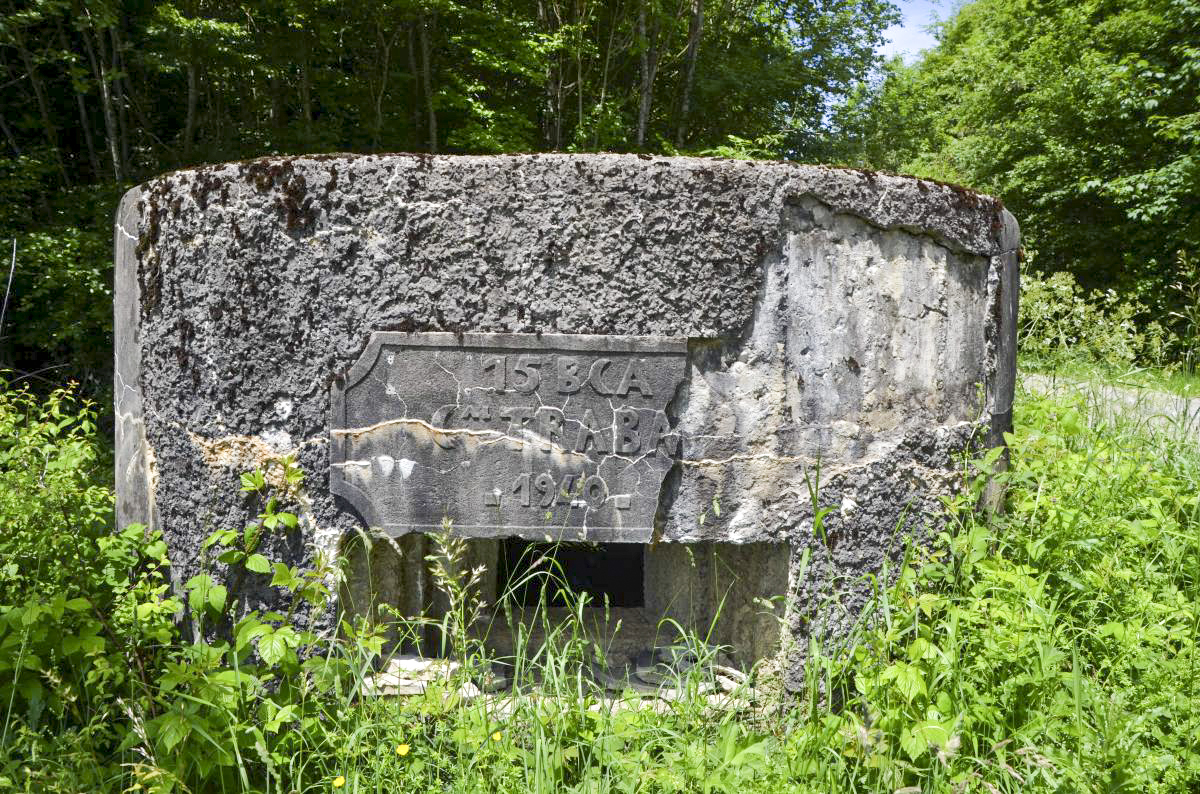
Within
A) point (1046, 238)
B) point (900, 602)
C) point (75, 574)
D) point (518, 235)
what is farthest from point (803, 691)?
point (1046, 238)

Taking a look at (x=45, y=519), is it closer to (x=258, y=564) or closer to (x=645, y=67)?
(x=258, y=564)

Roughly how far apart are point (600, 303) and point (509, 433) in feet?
1.34

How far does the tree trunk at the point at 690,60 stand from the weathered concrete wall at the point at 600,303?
8.70 metres

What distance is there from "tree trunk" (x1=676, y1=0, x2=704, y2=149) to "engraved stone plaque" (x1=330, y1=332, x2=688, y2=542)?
29.2 ft

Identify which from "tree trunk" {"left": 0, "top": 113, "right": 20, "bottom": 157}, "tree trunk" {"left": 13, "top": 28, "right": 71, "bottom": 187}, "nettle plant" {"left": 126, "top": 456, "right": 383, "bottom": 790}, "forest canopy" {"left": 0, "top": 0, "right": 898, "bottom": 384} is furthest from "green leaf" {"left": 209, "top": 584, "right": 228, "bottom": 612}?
"tree trunk" {"left": 0, "top": 113, "right": 20, "bottom": 157}

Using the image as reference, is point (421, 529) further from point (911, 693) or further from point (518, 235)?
point (911, 693)

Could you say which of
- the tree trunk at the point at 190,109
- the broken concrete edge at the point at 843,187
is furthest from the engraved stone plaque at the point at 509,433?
the tree trunk at the point at 190,109

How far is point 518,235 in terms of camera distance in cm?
196

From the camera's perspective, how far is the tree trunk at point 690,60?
10.1m

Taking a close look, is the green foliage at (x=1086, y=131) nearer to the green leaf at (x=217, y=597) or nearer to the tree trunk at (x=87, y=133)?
the tree trunk at (x=87, y=133)

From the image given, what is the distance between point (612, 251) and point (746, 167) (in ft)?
1.32

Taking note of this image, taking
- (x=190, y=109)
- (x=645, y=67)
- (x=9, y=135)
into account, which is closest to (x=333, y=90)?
(x=190, y=109)

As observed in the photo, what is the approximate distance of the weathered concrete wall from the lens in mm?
1961

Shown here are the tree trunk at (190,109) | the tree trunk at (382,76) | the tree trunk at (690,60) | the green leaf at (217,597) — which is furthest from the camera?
the tree trunk at (690,60)
